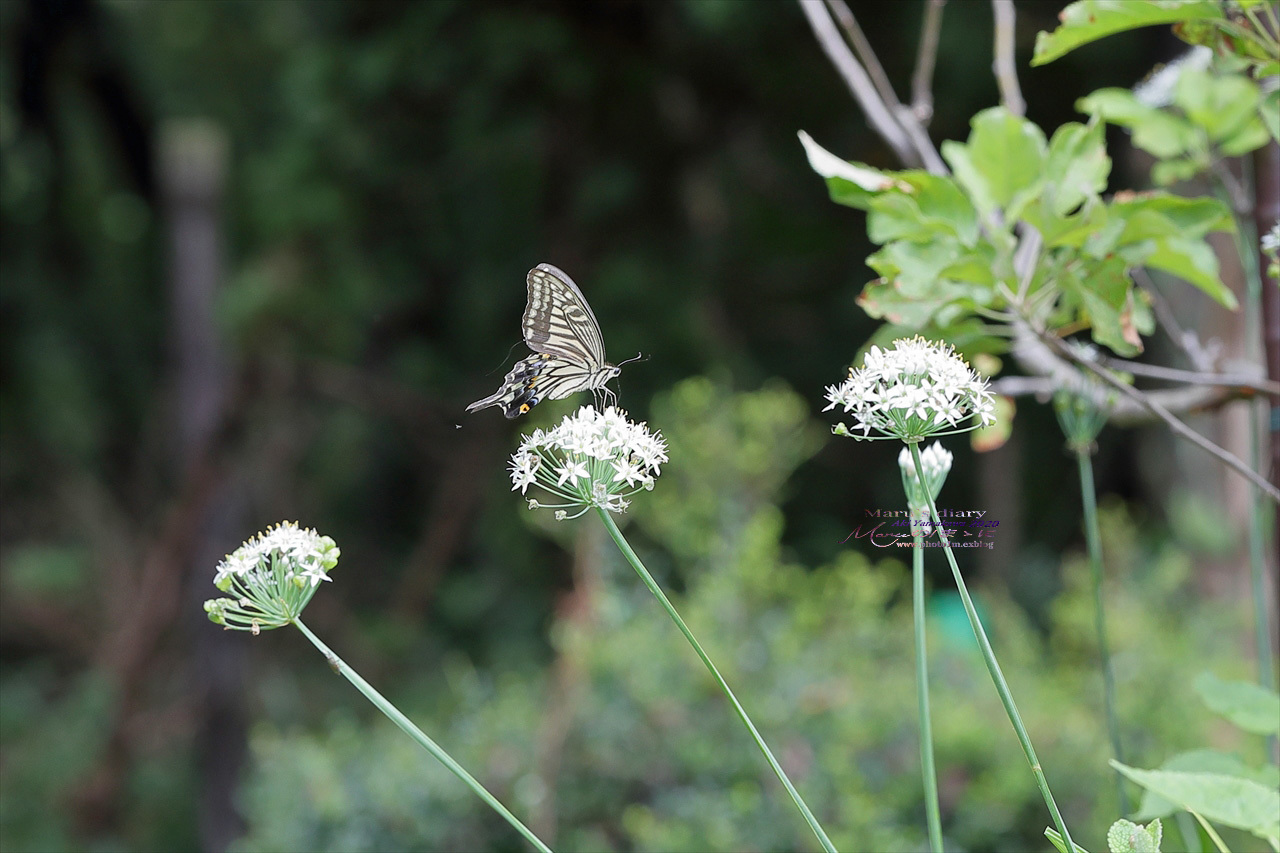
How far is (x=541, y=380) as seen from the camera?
0.89 metres

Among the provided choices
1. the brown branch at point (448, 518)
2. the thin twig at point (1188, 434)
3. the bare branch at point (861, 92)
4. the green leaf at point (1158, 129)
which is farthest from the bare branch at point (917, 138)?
the brown branch at point (448, 518)

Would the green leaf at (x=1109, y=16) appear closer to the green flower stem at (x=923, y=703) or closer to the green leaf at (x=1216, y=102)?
the green leaf at (x=1216, y=102)

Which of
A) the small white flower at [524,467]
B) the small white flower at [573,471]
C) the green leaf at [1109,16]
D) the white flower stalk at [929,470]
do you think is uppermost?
the green leaf at [1109,16]

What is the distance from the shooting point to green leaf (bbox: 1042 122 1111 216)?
68 cm

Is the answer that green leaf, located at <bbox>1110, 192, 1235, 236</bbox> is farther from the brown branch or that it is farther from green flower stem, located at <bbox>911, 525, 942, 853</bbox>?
the brown branch

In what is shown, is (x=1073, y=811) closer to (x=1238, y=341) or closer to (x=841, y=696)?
(x=841, y=696)

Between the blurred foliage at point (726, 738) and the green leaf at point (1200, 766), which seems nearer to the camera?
the green leaf at point (1200, 766)

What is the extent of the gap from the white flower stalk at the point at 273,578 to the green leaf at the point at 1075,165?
55cm

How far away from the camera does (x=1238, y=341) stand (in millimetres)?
2936

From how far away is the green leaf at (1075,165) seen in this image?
0.68 m

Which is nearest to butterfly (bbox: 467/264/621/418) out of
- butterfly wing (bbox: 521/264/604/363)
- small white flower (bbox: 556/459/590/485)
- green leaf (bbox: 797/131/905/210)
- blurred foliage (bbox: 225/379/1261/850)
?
butterfly wing (bbox: 521/264/604/363)

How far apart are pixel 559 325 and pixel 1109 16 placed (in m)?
0.51

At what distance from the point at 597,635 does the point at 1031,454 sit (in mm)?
3644

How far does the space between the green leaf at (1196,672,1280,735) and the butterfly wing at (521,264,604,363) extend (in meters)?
0.54
